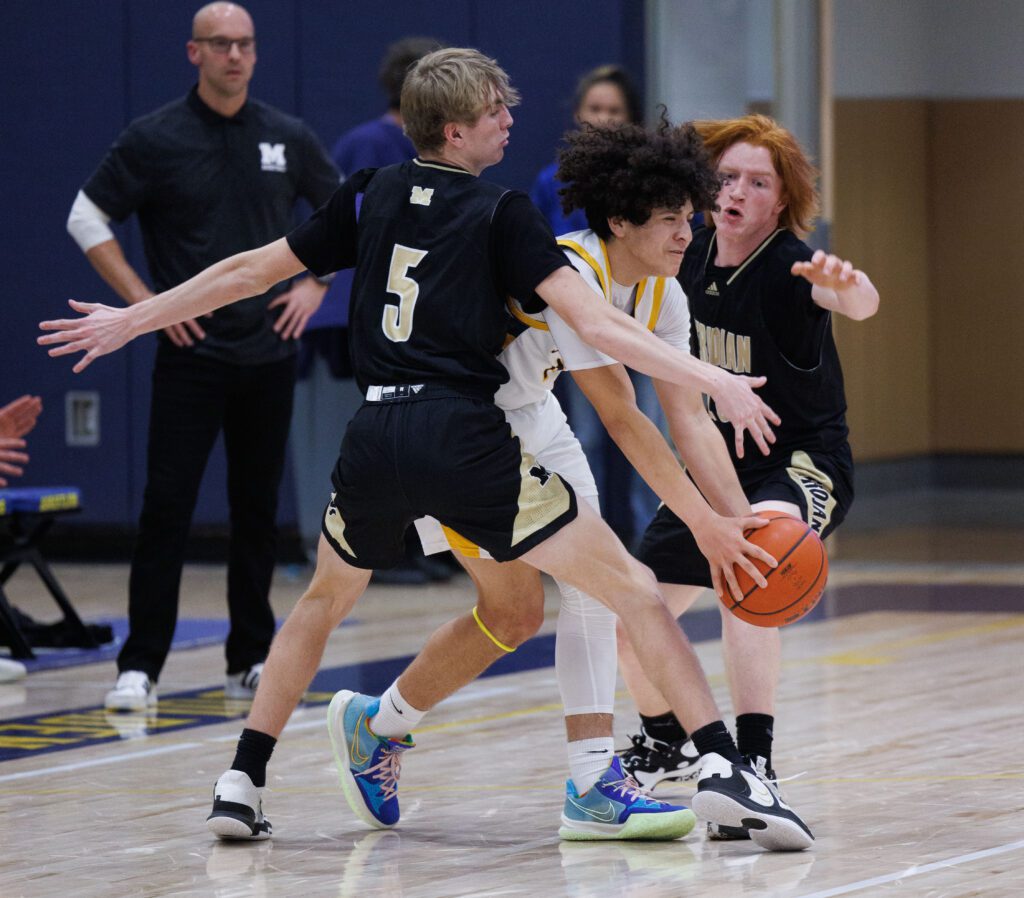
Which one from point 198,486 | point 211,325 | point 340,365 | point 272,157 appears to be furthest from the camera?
point 340,365

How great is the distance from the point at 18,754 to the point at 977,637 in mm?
3861

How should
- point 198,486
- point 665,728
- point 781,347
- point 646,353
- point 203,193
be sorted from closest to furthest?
point 646,353, point 781,347, point 665,728, point 198,486, point 203,193

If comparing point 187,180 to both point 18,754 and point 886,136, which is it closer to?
point 18,754

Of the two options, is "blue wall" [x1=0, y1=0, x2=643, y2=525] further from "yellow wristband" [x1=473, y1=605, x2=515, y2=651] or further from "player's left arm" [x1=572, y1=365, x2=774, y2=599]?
"player's left arm" [x1=572, y1=365, x2=774, y2=599]

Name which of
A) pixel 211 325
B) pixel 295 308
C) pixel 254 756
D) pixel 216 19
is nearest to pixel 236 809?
pixel 254 756

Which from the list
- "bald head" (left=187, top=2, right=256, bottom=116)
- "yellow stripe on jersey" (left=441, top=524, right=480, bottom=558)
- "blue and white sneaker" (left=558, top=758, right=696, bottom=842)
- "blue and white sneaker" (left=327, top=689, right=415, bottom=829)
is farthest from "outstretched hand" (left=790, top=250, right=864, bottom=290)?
"bald head" (left=187, top=2, right=256, bottom=116)

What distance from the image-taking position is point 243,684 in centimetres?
686

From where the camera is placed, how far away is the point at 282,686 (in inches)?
181

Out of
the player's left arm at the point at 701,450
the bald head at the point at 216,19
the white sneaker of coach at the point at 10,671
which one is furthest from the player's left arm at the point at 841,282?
the white sneaker of coach at the point at 10,671

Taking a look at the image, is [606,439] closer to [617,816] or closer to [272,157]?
[272,157]

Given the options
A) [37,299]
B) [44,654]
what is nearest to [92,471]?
[37,299]

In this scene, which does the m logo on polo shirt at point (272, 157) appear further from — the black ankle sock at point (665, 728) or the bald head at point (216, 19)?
the black ankle sock at point (665, 728)

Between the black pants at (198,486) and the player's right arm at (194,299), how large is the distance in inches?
86.5

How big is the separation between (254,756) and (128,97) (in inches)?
300
